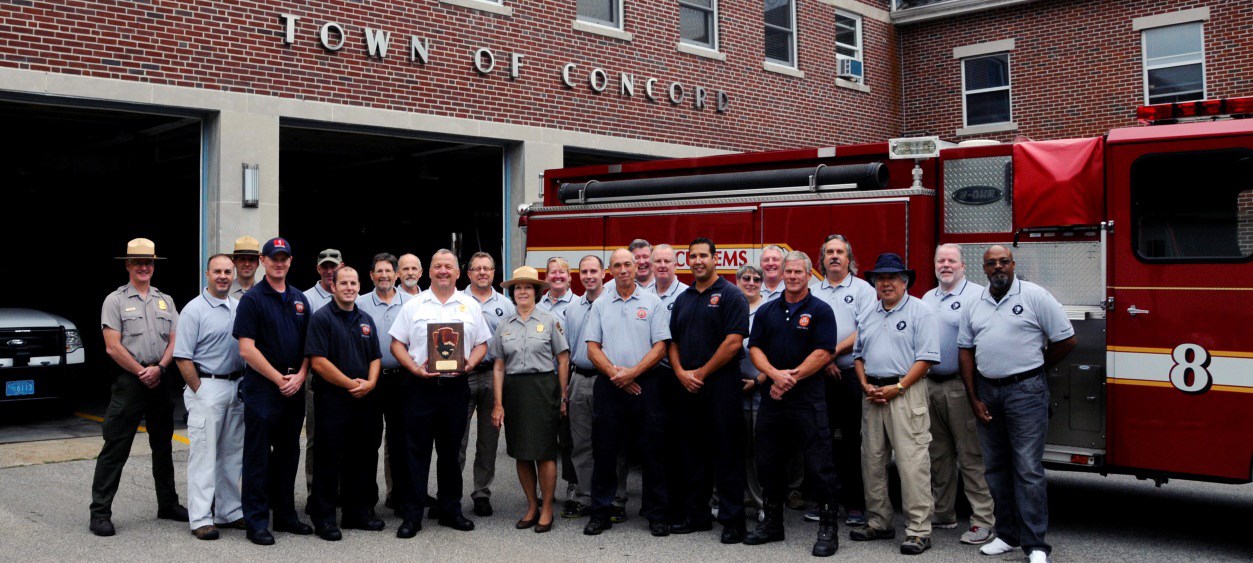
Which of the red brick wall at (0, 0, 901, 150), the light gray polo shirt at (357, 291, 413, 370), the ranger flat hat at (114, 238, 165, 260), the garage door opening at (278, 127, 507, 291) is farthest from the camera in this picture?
the garage door opening at (278, 127, 507, 291)

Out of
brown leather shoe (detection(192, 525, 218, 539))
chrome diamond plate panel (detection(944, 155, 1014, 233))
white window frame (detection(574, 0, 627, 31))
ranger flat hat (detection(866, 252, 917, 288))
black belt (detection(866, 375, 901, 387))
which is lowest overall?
brown leather shoe (detection(192, 525, 218, 539))

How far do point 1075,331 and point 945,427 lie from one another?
1015 mm

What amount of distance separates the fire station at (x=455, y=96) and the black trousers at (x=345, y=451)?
326 cm

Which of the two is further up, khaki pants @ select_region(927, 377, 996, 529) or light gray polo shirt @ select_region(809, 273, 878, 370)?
light gray polo shirt @ select_region(809, 273, 878, 370)

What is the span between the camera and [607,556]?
6500 millimetres

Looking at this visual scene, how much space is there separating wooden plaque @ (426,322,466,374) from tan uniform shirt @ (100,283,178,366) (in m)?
1.74

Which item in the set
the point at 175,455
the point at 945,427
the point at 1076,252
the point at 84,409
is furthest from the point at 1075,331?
the point at 84,409

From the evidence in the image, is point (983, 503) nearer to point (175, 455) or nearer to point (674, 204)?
point (674, 204)

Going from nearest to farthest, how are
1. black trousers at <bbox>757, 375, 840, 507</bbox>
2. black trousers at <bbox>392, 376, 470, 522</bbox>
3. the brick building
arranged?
black trousers at <bbox>757, 375, 840, 507</bbox> → black trousers at <bbox>392, 376, 470, 522</bbox> → the brick building

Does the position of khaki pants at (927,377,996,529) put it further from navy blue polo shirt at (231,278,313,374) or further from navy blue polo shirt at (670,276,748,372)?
navy blue polo shirt at (231,278,313,374)

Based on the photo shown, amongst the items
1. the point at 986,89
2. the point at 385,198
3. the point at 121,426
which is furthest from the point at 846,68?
the point at 121,426

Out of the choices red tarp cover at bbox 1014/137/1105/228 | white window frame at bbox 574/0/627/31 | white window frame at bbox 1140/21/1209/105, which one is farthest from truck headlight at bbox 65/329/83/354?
white window frame at bbox 1140/21/1209/105

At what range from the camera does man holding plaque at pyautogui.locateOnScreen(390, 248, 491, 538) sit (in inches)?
276

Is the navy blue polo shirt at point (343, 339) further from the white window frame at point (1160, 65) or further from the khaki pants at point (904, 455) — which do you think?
the white window frame at point (1160, 65)
